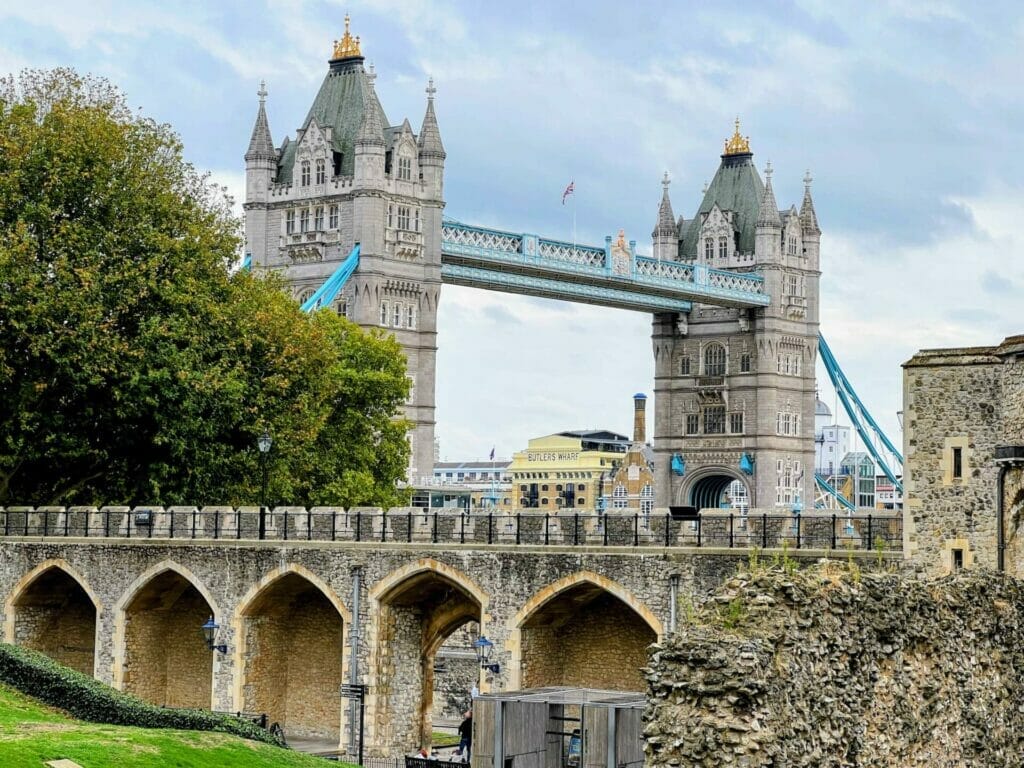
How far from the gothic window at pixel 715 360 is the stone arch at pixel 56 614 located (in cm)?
7639

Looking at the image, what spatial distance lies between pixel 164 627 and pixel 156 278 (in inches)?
300

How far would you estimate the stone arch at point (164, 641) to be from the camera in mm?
33719

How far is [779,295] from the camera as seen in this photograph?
10919 centimetres

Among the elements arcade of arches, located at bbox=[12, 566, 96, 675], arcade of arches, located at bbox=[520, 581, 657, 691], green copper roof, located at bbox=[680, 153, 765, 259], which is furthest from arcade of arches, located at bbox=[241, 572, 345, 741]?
green copper roof, located at bbox=[680, 153, 765, 259]

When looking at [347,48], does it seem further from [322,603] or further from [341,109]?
[322,603]

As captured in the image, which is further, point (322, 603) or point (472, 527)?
point (322, 603)

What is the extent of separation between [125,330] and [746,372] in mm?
73789

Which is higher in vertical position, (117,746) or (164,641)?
(164,641)

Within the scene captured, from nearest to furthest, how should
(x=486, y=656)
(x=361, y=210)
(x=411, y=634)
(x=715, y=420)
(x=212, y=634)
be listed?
(x=486, y=656) → (x=411, y=634) → (x=212, y=634) → (x=361, y=210) → (x=715, y=420)

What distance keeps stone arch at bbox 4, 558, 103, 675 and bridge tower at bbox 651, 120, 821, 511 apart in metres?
73.4

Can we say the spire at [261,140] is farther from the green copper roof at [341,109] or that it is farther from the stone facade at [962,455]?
the stone facade at [962,455]

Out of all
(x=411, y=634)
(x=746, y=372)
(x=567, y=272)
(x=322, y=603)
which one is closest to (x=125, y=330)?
(x=322, y=603)

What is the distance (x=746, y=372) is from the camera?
108812 millimetres

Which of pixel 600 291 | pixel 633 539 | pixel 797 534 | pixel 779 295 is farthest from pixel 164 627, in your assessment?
pixel 779 295
